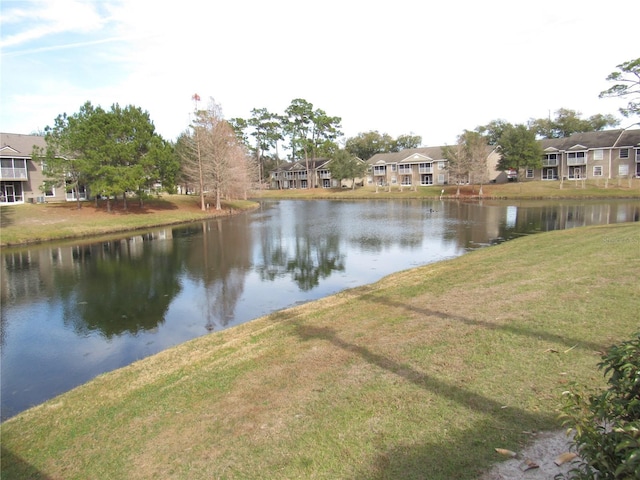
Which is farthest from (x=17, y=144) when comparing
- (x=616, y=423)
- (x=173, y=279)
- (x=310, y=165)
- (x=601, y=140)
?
(x=601, y=140)

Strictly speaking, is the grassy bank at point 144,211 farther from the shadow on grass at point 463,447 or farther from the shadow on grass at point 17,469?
the shadow on grass at point 463,447

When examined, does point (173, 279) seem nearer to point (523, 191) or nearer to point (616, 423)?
point (616, 423)

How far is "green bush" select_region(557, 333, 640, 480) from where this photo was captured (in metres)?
2.34

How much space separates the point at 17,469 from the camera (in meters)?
5.58

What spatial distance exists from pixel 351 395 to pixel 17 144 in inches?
2216

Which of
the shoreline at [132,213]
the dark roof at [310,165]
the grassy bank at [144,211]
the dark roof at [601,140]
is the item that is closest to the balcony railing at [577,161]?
the dark roof at [601,140]

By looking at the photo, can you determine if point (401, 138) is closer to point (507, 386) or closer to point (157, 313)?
point (157, 313)

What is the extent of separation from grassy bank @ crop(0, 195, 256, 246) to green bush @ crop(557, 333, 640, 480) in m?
35.3

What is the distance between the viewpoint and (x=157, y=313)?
47.9 ft

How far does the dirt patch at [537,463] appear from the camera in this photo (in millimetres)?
3895

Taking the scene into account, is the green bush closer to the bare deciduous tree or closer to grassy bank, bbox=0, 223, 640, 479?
grassy bank, bbox=0, 223, 640, 479

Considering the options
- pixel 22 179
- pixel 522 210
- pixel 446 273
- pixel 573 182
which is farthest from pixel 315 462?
pixel 573 182

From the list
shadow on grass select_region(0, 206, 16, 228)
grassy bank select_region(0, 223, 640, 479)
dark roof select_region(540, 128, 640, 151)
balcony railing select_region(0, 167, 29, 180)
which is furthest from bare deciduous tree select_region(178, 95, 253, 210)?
dark roof select_region(540, 128, 640, 151)

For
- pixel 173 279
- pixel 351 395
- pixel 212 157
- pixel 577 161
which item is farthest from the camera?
pixel 577 161
